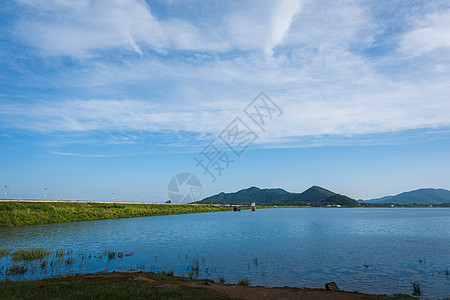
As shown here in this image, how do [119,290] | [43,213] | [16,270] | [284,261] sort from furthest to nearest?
[43,213] → [284,261] → [16,270] → [119,290]


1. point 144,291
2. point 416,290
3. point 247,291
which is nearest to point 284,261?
point 416,290

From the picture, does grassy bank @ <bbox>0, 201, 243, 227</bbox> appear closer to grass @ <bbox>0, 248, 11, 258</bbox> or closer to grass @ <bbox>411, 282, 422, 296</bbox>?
grass @ <bbox>0, 248, 11, 258</bbox>

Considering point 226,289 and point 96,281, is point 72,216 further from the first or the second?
point 226,289

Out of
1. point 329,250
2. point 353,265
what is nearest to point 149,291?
point 353,265

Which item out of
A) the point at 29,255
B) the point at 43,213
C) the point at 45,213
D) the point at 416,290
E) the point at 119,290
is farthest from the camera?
the point at 45,213

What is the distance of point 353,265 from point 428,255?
12.0 metres

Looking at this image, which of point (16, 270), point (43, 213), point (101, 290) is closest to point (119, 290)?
point (101, 290)

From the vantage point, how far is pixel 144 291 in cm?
1698

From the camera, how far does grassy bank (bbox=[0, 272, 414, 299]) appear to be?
52.4 feet

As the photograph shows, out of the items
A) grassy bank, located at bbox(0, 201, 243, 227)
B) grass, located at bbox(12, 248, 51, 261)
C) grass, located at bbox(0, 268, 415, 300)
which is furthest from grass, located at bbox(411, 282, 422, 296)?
grassy bank, located at bbox(0, 201, 243, 227)

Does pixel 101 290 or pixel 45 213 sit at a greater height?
pixel 45 213

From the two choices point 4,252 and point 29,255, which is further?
point 4,252

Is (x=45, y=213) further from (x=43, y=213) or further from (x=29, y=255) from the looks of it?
(x=29, y=255)

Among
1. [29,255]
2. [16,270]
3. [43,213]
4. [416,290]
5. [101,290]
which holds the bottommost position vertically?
[416,290]
